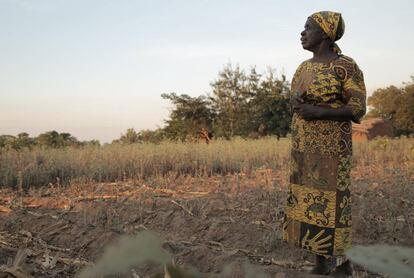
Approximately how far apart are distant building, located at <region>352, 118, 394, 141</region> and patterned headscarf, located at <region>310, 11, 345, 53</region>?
19725mm

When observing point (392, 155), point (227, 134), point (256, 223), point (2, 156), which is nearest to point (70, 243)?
point (256, 223)

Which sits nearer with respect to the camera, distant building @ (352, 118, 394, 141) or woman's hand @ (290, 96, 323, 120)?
woman's hand @ (290, 96, 323, 120)

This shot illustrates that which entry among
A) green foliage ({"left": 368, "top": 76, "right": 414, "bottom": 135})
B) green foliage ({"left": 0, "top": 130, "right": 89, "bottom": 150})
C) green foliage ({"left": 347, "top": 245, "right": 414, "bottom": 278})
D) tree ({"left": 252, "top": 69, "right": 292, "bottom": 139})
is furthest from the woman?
green foliage ({"left": 368, "top": 76, "right": 414, "bottom": 135})

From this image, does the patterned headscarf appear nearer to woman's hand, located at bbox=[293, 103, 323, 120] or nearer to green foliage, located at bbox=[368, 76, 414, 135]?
woman's hand, located at bbox=[293, 103, 323, 120]

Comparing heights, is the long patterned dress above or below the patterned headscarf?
below

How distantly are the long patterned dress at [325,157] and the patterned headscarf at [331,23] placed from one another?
0.14m

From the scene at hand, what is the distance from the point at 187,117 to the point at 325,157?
19.3 m

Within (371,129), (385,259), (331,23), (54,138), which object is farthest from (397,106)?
(385,259)

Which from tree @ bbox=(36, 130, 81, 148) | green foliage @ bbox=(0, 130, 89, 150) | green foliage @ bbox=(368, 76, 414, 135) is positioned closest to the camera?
green foliage @ bbox=(0, 130, 89, 150)

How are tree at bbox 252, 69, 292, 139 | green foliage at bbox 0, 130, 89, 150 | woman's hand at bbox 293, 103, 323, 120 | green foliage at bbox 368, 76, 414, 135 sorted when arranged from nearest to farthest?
woman's hand at bbox 293, 103, 323, 120 → green foliage at bbox 0, 130, 89, 150 → tree at bbox 252, 69, 292, 139 → green foliage at bbox 368, 76, 414, 135

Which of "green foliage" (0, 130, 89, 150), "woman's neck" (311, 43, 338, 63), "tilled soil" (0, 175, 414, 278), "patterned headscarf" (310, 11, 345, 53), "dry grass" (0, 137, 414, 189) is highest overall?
"patterned headscarf" (310, 11, 345, 53)

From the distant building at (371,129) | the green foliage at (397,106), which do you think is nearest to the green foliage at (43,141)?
the distant building at (371,129)

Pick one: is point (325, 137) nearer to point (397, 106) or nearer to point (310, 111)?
point (310, 111)

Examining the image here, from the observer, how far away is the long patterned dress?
266cm
